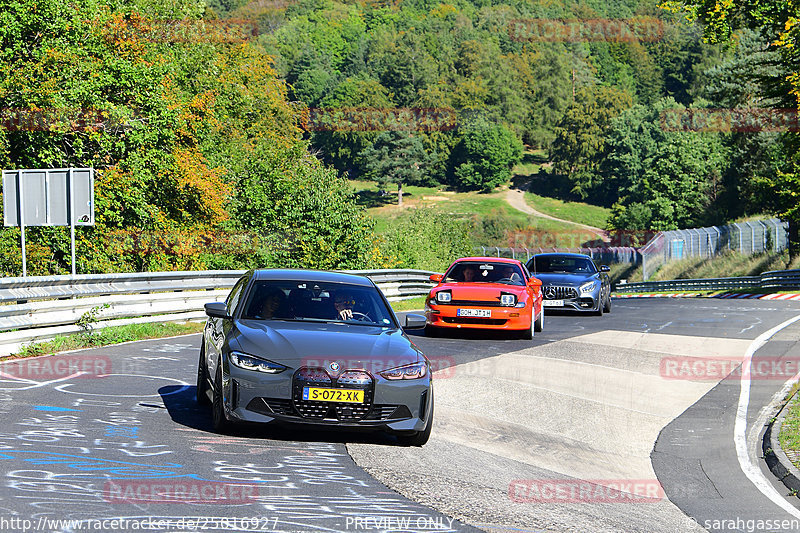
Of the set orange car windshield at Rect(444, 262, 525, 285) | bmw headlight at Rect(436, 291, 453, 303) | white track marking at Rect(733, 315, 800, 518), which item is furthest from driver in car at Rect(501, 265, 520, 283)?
white track marking at Rect(733, 315, 800, 518)

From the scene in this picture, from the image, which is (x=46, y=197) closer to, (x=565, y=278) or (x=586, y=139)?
(x=565, y=278)

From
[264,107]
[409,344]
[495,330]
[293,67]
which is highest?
[293,67]

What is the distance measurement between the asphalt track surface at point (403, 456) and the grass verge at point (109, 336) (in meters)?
0.46

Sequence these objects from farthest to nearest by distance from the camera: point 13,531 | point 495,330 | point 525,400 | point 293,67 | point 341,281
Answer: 1. point 293,67
2. point 495,330
3. point 525,400
4. point 341,281
5. point 13,531

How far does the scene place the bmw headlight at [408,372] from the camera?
8.50 m

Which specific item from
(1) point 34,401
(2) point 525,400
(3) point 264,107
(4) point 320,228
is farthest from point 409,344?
(3) point 264,107

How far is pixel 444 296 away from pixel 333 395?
990 cm

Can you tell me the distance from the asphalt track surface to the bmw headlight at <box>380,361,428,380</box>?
65 cm

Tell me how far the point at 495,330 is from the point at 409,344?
9.08 meters

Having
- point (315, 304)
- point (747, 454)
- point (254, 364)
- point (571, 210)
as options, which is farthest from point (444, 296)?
point (571, 210)

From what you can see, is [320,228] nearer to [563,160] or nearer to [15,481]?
[15,481]

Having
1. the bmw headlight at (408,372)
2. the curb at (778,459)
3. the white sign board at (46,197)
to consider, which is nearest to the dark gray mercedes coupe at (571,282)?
the white sign board at (46,197)

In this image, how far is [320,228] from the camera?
43469mm

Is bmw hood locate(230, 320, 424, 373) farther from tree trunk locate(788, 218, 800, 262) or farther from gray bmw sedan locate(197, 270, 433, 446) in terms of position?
tree trunk locate(788, 218, 800, 262)
